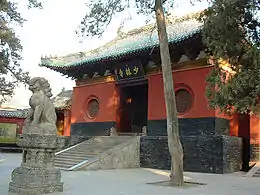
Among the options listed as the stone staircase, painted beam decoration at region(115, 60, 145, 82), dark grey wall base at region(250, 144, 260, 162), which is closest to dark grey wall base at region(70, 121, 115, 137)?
the stone staircase

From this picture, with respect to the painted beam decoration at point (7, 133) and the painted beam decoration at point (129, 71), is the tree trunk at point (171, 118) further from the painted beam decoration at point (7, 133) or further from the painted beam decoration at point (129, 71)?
the painted beam decoration at point (7, 133)

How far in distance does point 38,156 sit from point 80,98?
11.5 metres

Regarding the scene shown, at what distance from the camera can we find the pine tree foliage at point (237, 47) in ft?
22.1

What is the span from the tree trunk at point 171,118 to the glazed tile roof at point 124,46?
13.7ft

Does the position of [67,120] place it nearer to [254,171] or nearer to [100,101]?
[100,101]

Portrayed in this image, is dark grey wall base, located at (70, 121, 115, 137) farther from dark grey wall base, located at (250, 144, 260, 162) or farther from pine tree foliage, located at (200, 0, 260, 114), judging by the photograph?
pine tree foliage, located at (200, 0, 260, 114)

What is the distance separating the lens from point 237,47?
23.9ft

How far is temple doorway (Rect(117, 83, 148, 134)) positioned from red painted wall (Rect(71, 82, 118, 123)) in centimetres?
44

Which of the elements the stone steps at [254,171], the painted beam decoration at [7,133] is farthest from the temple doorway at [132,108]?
the painted beam decoration at [7,133]

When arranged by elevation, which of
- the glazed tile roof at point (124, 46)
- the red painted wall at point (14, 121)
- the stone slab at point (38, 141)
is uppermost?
the glazed tile roof at point (124, 46)

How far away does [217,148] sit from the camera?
39.8 ft

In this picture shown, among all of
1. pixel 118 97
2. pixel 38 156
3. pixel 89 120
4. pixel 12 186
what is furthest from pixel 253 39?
pixel 89 120

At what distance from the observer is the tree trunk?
8633 mm

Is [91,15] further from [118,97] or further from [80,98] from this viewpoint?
[80,98]
